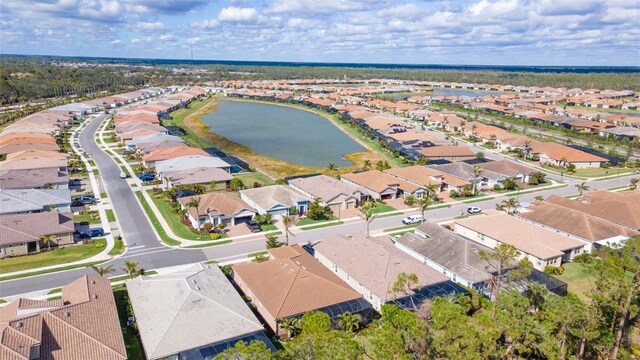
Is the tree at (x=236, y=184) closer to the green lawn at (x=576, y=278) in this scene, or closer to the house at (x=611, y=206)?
the green lawn at (x=576, y=278)

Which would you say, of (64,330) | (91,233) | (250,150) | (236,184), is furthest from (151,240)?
(250,150)

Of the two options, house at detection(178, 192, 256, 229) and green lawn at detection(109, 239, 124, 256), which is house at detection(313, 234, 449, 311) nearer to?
house at detection(178, 192, 256, 229)

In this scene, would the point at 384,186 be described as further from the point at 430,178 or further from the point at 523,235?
the point at 523,235

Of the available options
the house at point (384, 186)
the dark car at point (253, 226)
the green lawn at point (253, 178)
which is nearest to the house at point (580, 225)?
the house at point (384, 186)

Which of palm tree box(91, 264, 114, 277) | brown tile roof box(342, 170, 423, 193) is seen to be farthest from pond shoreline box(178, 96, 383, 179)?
palm tree box(91, 264, 114, 277)

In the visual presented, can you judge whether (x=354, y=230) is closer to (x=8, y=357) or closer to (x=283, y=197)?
(x=283, y=197)

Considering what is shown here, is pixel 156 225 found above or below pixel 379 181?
below
